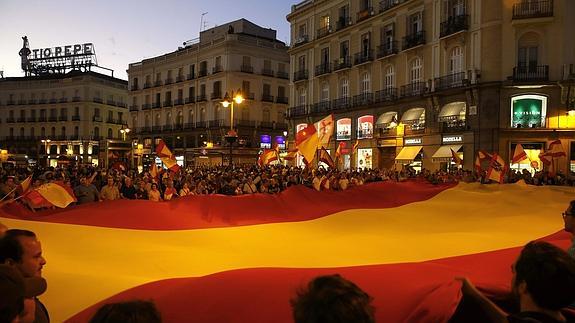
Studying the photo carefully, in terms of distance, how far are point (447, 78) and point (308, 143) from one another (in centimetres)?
2139

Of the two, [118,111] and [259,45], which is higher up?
[259,45]

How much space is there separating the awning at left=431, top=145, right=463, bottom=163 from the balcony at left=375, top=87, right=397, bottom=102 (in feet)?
22.1

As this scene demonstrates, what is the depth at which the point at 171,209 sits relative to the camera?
31.0ft

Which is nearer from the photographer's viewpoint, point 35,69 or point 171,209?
point 171,209

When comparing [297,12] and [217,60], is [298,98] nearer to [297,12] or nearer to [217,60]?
[297,12]

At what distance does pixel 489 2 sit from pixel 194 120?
144 feet

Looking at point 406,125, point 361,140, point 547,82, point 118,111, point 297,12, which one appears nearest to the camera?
point 547,82

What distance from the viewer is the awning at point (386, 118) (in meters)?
40.0

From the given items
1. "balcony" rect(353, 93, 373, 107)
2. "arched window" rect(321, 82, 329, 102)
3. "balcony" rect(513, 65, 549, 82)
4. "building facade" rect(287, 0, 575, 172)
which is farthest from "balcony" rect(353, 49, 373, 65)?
"balcony" rect(513, 65, 549, 82)

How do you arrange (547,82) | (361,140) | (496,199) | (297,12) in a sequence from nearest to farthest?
(496,199) → (547,82) → (361,140) → (297,12)

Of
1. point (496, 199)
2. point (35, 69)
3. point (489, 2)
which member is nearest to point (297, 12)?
point (489, 2)

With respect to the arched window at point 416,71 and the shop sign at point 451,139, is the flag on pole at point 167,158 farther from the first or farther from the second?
the arched window at point 416,71

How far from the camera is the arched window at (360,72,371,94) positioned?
142 ft

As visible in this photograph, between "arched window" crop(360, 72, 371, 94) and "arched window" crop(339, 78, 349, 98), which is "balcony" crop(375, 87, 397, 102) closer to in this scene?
"arched window" crop(360, 72, 371, 94)
